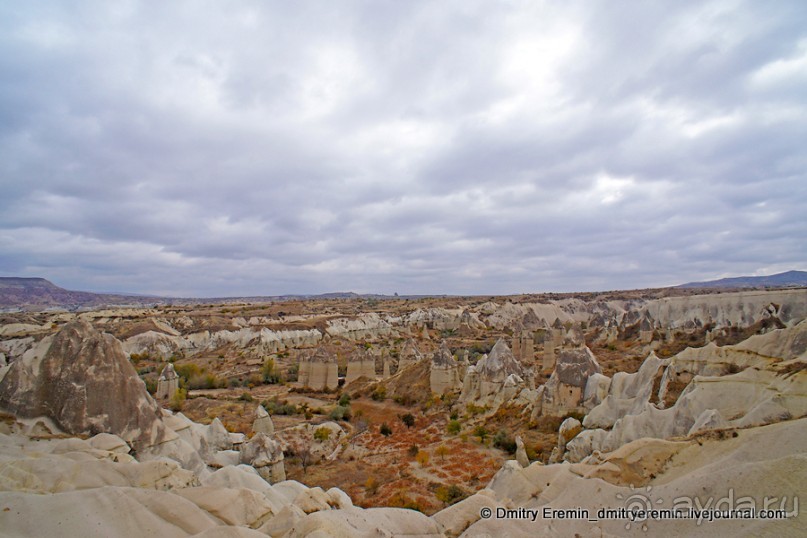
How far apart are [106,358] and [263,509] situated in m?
6.31

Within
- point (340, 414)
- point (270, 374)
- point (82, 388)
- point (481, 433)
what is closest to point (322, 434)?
point (340, 414)

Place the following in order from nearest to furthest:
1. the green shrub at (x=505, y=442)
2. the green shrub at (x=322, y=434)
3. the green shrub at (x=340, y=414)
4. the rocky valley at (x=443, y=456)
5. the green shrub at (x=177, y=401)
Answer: the rocky valley at (x=443, y=456)
the green shrub at (x=505, y=442)
the green shrub at (x=322, y=434)
the green shrub at (x=340, y=414)
the green shrub at (x=177, y=401)

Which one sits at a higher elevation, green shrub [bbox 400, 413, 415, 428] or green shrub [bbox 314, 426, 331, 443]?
green shrub [bbox 314, 426, 331, 443]

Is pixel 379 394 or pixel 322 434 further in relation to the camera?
pixel 379 394

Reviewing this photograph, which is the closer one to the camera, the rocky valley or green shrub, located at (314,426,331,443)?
the rocky valley

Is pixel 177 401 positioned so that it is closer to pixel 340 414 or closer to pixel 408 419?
pixel 340 414

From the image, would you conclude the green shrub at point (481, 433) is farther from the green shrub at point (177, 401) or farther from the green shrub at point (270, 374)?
the green shrub at point (270, 374)

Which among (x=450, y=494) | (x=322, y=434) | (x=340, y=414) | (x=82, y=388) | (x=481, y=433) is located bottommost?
(x=340, y=414)

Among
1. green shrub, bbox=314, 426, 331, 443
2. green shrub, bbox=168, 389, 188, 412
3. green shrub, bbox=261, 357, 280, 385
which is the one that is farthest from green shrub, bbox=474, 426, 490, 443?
green shrub, bbox=261, 357, 280, 385

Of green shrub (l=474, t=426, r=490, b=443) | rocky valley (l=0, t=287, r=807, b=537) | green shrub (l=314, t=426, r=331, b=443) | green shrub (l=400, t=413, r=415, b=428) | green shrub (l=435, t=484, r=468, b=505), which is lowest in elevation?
green shrub (l=400, t=413, r=415, b=428)

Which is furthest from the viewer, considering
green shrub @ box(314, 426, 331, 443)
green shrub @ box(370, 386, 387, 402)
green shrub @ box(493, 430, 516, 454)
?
green shrub @ box(370, 386, 387, 402)

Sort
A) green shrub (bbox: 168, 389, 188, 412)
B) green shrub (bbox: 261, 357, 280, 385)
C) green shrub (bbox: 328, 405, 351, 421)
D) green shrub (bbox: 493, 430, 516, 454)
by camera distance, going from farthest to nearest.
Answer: green shrub (bbox: 261, 357, 280, 385)
green shrub (bbox: 168, 389, 188, 412)
green shrub (bbox: 328, 405, 351, 421)
green shrub (bbox: 493, 430, 516, 454)

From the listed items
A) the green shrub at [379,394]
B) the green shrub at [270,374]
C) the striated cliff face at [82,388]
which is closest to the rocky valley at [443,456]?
the striated cliff face at [82,388]

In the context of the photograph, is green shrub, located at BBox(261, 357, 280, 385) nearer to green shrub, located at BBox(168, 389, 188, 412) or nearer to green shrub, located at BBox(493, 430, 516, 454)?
green shrub, located at BBox(168, 389, 188, 412)
